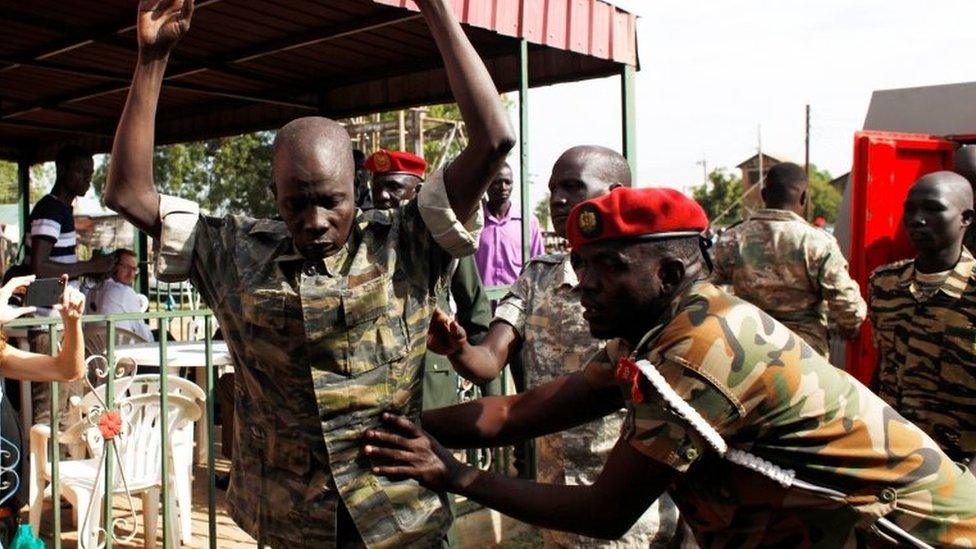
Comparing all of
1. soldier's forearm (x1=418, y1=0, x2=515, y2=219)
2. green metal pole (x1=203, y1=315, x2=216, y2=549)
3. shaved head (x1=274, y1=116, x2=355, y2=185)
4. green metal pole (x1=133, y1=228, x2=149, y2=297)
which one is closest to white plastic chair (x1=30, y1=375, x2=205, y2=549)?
green metal pole (x1=203, y1=315, x2=216, y2=549)

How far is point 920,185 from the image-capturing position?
4598mm

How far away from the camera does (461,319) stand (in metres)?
3.89

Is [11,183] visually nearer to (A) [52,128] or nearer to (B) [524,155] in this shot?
(A) [52,128]

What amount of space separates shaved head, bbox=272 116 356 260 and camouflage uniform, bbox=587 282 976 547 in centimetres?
70

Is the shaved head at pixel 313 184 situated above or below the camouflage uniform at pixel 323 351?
above

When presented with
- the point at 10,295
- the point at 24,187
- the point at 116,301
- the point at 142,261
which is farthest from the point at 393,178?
the point at 24,187

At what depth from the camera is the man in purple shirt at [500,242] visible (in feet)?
20.1

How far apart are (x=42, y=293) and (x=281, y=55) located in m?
4.81

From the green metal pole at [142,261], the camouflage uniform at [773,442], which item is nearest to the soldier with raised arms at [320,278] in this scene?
the camouflage uniform at [773,442]

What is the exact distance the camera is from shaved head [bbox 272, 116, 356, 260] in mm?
1892

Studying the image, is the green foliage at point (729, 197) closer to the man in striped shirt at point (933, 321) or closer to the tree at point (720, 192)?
the tree at point (720, 192)

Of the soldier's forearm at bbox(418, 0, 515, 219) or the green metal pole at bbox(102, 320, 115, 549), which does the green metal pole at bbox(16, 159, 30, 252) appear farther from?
the soldier's forearm at bbox(418, 0, 515, 219)

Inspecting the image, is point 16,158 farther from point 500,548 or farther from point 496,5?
point 500,548

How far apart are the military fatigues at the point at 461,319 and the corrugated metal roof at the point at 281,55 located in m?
1.93
